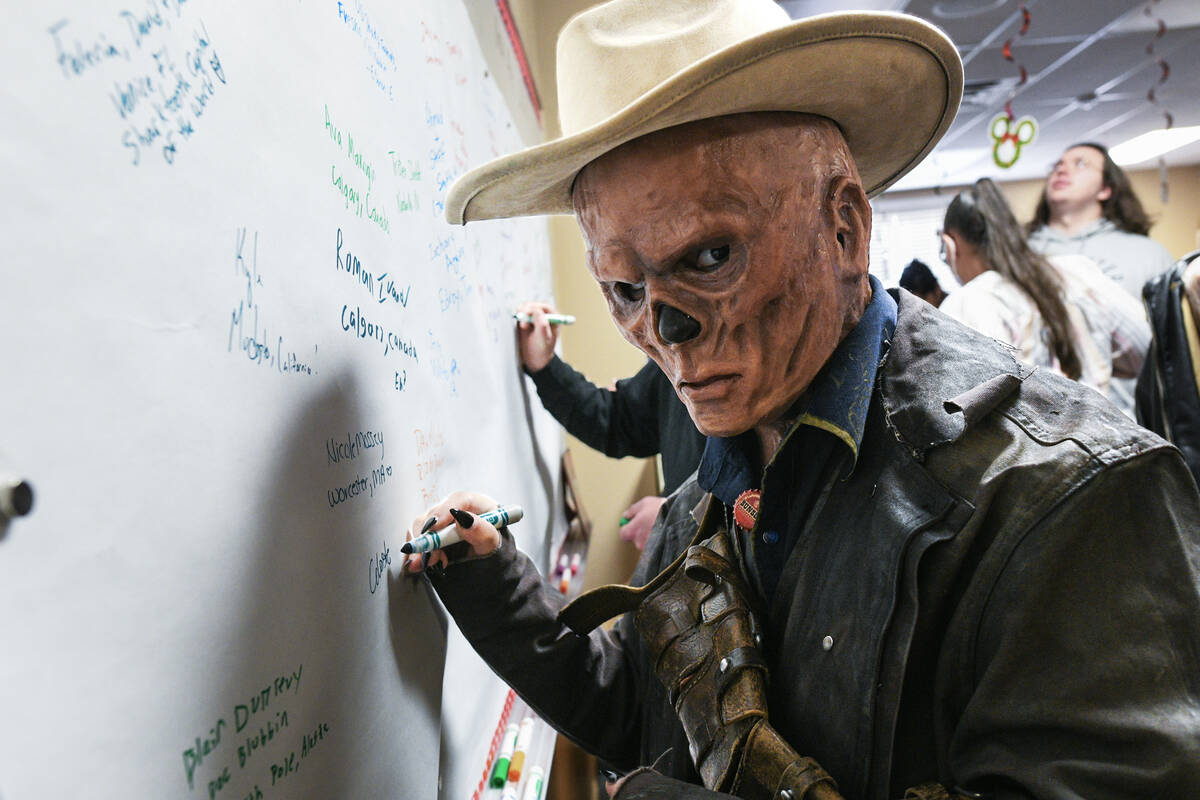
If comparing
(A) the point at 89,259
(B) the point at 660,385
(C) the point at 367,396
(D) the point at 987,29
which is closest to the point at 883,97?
(C) the point at 367,396

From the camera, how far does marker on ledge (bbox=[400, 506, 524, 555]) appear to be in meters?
0.86

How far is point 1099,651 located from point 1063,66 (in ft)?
20.0

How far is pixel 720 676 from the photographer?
33.0 inches

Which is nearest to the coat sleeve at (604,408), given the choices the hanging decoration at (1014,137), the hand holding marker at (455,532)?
the hand holding marker at (455,532)

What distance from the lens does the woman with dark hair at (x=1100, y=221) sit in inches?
118

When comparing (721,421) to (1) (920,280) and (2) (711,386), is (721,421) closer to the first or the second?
(2) (711,386)

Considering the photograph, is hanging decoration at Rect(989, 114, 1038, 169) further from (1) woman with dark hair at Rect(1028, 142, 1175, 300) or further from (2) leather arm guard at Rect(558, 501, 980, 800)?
(2) leather arm guard at Rect(558, 501, 980, 800)

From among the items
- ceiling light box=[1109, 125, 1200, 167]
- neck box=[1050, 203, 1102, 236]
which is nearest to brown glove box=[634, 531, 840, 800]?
neck box=[1050, 203, 1102, 236]

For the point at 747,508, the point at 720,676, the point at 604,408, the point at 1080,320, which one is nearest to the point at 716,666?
the point at 720,676

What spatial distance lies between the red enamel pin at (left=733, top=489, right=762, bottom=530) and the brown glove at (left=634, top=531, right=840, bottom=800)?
4 cm

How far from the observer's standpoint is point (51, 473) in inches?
15.7

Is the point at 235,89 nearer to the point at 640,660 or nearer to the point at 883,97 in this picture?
the point at 883,97

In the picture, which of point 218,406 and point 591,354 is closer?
point 218,406

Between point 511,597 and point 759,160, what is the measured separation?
23.3 inches
